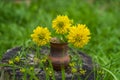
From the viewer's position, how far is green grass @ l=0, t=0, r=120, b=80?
4.63 meters

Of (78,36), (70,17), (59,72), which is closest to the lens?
(78,36)

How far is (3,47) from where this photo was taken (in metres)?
4.44

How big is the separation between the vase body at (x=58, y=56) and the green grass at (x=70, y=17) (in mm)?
1247

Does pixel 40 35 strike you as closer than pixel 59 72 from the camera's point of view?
Yes

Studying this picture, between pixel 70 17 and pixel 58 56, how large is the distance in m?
2.08

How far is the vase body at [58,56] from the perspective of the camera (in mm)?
3016

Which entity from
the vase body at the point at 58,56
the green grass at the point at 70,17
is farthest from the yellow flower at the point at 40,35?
the green grass at the point at 70,17

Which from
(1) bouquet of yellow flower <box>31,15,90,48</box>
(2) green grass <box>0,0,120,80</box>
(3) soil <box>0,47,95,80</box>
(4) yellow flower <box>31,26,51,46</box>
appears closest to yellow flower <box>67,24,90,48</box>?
(1) bouquet of yellow flower <box>31,15,90,48</box>

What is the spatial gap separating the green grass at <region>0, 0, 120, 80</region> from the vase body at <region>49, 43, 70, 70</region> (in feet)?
4.09

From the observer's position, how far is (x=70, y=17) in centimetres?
508

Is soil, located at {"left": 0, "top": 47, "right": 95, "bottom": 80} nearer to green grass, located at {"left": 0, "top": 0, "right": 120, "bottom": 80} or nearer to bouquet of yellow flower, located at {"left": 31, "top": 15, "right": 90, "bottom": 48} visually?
bouquet of yellow flower, located at {"left": 31, "top": 15, "right": 90, "bottom": 48}

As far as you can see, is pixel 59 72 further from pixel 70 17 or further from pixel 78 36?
pixel 70 17

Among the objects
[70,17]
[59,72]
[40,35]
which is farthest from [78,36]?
[70,17]

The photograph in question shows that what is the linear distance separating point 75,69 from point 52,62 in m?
0.19
